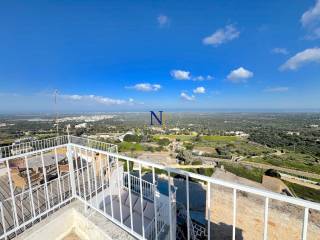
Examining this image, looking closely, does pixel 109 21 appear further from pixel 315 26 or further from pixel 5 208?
pixel 315 26

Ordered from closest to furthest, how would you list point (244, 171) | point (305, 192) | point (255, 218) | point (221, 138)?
point (255, 218)
point (305, 192)
point (244, 171)
point (221, 138)

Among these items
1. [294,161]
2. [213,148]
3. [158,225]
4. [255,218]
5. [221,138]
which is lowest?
[294,161]

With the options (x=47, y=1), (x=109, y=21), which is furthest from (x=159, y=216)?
(x=109, y=21)

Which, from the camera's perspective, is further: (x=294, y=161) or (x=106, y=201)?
(x=294, y=161)

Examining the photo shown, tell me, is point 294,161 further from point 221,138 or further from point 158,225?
point 158,225

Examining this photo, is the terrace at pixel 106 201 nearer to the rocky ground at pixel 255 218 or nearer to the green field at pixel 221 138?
A: the rocky ground at pixel 255 218

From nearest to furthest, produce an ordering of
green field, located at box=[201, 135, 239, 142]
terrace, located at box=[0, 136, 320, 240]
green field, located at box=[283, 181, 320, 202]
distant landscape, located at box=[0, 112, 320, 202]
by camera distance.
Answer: terrace, located at box=[0, 136, 320, 240], green field, located at box=[283, 181, 320, 202], distant landscape, located at box=[0, 112, 320, 202], green field, located at box=[201, 135, 239, 142]

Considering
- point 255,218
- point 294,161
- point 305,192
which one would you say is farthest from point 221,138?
point 255,218

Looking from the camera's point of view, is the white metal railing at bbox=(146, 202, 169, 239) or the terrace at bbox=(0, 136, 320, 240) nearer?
the terrace at bbox=(0, 136, 320, 240)

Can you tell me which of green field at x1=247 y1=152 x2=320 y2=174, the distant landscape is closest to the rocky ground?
the distant landscape

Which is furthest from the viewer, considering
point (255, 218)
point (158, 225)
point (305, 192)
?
point (305, 192)

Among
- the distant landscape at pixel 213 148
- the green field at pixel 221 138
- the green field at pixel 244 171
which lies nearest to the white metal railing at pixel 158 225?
the distant landscape at pixel 213 148

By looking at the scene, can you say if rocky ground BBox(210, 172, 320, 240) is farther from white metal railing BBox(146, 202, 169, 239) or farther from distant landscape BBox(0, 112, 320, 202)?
distant landscape BBox(0, 112, 320, 202)
